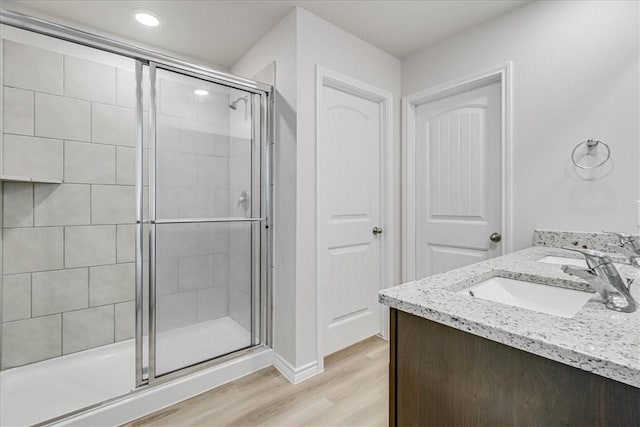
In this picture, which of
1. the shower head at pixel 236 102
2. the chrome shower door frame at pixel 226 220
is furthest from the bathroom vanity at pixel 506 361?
A: the shower head at pixel 236 102

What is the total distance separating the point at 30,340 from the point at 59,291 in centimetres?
32

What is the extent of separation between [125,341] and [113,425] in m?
0.85

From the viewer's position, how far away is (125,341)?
87.7 inches

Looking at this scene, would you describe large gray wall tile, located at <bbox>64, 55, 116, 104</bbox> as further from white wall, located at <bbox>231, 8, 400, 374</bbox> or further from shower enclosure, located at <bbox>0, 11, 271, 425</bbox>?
white wall, located at <bbox>231, 8, 400, 374</bbox>

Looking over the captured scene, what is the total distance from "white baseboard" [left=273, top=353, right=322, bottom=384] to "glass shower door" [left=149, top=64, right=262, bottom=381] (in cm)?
23

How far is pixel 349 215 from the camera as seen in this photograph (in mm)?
2334

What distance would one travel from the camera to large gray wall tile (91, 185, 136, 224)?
2.12 metres

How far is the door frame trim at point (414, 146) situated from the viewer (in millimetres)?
1938

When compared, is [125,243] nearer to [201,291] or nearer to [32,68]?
[201,291]

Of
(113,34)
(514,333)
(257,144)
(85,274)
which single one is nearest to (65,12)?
(113,34)

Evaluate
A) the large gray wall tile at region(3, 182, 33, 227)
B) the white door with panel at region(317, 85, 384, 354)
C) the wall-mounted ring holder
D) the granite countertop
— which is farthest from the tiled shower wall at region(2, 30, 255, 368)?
the wall-mounted ring holder

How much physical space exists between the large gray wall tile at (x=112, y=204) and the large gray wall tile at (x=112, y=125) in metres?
0.34

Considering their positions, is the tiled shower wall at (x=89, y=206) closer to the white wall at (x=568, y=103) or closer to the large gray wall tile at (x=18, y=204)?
the large gray wall tile at (x=18, y=204)

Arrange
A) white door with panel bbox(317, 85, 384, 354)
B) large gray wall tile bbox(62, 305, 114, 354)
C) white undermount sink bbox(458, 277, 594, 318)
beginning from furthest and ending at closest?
white door with panel bbox(317, 85, 384, 354) → large gray wall tile bbox(62, 305, 114, 354) → white undermount sink bbox(458, 277, 594, 318)
